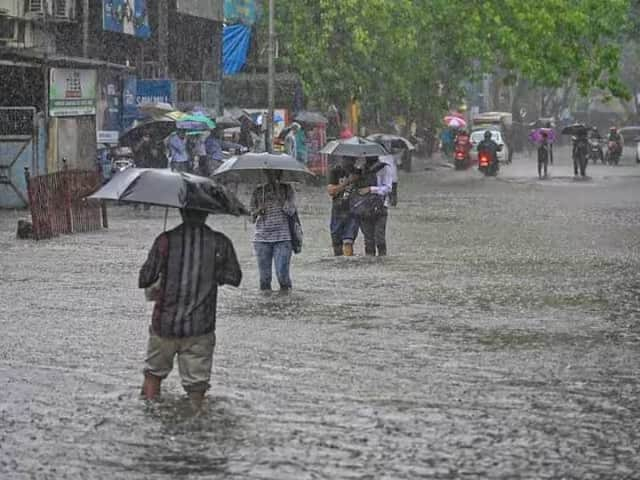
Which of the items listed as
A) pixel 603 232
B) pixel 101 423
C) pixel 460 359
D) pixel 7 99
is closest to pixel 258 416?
pixel 101 423

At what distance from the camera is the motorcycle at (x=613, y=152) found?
196ft

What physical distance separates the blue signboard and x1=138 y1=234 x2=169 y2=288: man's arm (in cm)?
3035

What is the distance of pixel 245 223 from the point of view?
85.5 ft

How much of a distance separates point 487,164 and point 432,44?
9.11m

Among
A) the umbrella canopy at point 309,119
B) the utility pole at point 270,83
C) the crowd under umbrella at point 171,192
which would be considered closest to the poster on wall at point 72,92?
the utility pole at point 270,83

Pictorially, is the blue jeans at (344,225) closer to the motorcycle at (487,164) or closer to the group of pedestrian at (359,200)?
the group of pedestrian at (359,200)

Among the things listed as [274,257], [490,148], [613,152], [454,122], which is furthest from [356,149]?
[454,122]

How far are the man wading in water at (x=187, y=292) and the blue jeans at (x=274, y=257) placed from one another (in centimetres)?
636

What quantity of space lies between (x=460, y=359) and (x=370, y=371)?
3.03ft

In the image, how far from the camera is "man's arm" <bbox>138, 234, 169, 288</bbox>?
31.1 ft

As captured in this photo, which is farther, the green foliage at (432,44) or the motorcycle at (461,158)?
the motorcycle at (461,158)

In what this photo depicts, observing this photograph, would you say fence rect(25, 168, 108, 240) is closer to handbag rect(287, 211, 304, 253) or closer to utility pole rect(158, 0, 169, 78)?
handbag rect(287, 211, 304, 253)

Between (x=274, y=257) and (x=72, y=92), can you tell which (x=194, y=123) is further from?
(x=274, y=257)

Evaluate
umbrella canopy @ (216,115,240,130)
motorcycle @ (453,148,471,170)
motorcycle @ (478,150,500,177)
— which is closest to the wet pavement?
umbrella canopy @ (216,115,240,130)
